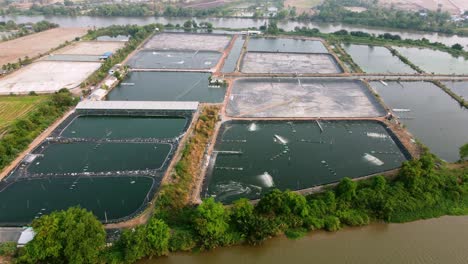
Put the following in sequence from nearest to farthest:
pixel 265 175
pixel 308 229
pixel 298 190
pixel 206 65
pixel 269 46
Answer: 1. pixel 308 229
2. pixel 298 190
3. pixel 265 175
4. pixel 206 65
5. pixel 269 46

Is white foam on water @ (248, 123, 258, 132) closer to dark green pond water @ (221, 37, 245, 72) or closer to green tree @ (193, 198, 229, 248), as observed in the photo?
green tree @ (193, 198, 229, 248)

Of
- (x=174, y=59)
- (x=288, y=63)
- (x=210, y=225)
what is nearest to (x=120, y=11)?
(x=174, y=59)

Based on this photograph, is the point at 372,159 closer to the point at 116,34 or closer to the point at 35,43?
the point at 116,34

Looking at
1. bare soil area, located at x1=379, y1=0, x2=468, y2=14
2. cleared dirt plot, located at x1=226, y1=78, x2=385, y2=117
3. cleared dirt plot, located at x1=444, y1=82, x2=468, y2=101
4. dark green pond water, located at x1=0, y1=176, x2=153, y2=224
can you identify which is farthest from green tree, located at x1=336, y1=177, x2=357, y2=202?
bare soil area, located at x1=379, y1=0, x2=468, y2=14

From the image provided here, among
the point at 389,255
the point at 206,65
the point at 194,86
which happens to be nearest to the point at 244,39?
Answer: the point at 206,65

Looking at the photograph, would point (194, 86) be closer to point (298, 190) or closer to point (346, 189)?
point (298, 190)

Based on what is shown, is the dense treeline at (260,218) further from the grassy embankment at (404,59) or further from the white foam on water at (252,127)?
the grassy embankment at (404,59)

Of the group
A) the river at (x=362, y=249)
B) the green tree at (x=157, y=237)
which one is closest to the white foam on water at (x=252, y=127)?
the river at (x=362, y=249)
